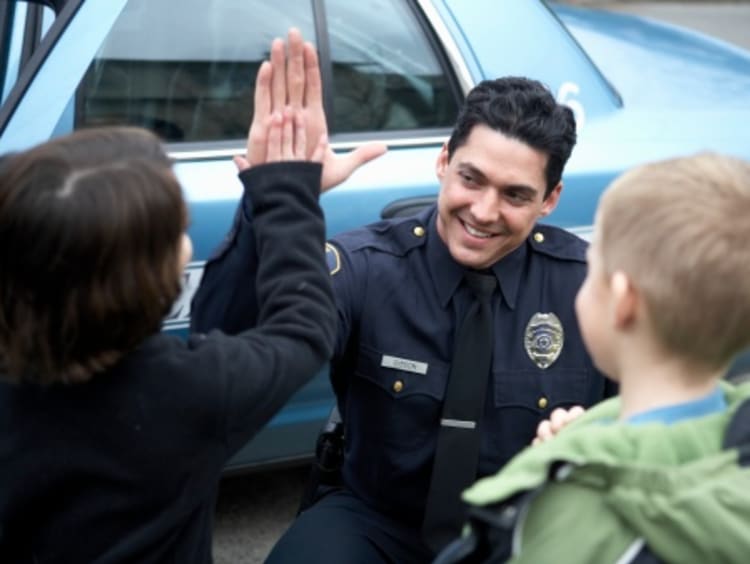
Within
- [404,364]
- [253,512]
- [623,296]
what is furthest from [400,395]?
[253,512]

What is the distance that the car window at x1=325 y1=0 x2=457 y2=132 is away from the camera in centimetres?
245

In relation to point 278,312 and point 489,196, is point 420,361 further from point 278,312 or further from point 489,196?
point 278,312

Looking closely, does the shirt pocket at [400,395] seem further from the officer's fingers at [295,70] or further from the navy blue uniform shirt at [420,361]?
the officer's fingers at [295,70]

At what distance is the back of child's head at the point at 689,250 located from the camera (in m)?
1.08

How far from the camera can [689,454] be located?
3.61 feet

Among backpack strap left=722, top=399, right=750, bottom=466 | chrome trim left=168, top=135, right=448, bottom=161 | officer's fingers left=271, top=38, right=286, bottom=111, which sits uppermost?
officer's fingers left=271, top=38, right=286, bottom=111

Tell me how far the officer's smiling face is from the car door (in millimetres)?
486

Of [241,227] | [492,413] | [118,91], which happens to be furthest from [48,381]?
[118,91]

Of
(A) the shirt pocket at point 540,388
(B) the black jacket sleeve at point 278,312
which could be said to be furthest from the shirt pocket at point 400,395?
(B) the black jacket sleeve at point 278,312

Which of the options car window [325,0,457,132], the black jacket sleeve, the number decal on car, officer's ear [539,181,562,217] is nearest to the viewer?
the black jacket sleeve

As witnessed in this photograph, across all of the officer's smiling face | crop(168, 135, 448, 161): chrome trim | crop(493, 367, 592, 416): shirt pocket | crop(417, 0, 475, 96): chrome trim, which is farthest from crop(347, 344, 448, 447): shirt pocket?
crop(417, 0, 475, 96): chrome trim

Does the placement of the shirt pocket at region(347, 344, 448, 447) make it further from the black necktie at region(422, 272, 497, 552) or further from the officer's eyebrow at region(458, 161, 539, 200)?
the officer's eyebrow at region(458, 161, 539, 200)

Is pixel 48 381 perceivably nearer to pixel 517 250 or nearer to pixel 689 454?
pixel 689 454

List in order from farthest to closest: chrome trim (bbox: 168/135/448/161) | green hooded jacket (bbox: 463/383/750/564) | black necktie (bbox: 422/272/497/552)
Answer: chrome trim (bbox: 168/135/448/161)
black necktie (bbox: 422/272/497/552)
green hooded jacket (bbox: 463/383/750/564)
